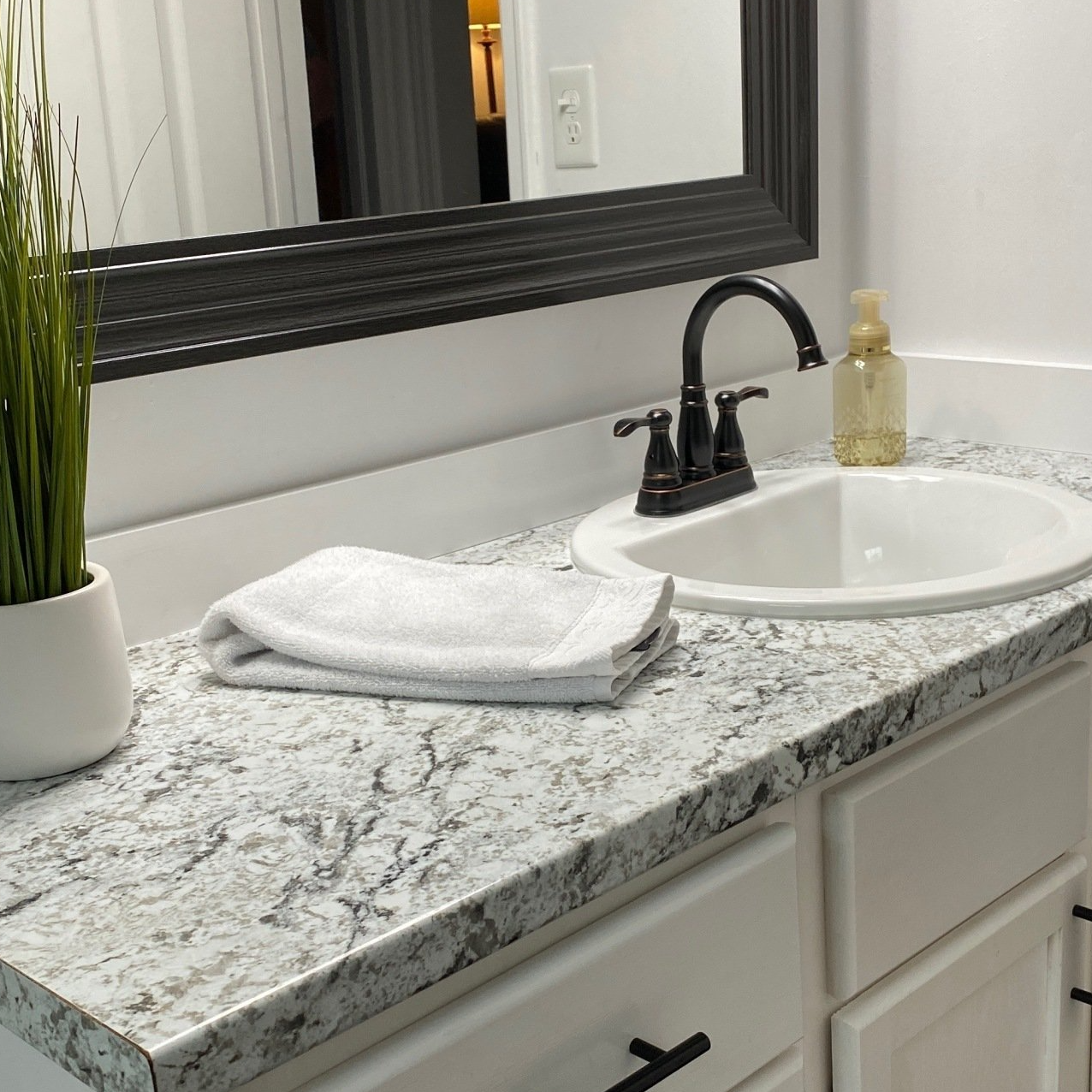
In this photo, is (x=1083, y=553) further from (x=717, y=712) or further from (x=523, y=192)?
(x=523, y=192)

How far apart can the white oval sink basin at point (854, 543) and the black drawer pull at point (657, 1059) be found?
368 millimetres

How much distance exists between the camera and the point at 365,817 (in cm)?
74

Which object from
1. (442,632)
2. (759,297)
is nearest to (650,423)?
(759,297)

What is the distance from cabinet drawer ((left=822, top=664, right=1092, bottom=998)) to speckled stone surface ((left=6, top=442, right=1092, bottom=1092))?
39 mm

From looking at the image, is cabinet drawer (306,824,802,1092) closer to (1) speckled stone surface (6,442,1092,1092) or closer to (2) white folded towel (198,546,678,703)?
(1) speckled stone surface (6,442,1092,1092)

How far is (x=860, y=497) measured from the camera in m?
1.41

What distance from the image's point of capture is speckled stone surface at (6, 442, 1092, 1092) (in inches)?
23.2

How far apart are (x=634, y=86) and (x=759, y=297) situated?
0.92ft

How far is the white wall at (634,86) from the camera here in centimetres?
126

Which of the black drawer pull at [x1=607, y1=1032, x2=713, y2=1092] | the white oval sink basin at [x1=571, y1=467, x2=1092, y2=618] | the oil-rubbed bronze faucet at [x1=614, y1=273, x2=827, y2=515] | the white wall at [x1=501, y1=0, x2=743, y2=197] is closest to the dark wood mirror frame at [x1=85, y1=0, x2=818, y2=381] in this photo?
the white wall at [x1=501, y1=0, x2=743, y2=197]

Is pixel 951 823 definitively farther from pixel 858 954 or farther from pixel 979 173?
pixel 979 173

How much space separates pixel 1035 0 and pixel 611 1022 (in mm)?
1191

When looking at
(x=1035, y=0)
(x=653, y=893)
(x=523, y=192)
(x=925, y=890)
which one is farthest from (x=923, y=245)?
(x=653, y=893)

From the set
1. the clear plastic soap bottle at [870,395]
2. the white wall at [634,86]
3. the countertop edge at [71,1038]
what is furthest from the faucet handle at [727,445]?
the countertop edge at [71,1038]
